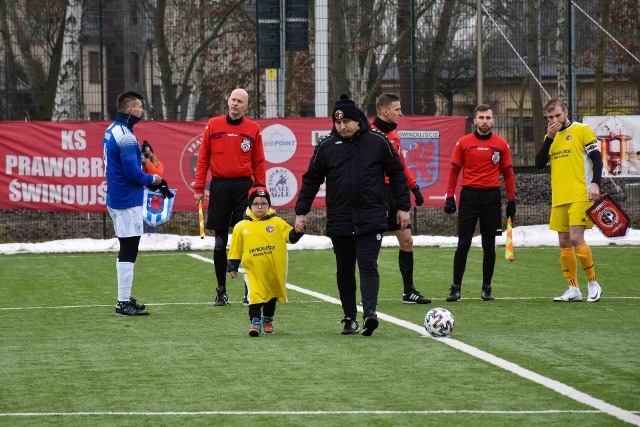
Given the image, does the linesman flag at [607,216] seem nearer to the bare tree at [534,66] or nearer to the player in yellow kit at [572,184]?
the player in yellow kit at [572,184]

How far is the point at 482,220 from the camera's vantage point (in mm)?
12500

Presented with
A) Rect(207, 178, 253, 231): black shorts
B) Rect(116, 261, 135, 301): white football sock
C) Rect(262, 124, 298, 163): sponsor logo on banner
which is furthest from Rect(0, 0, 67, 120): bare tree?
Rect(116, 261, 135, 301): white football sock

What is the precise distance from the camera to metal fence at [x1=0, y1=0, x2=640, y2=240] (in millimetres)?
22516

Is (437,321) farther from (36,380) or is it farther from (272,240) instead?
(36,380)

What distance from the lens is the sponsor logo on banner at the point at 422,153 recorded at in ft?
67.5

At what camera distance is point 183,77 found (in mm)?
27844

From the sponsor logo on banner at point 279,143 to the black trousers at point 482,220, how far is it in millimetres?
8282

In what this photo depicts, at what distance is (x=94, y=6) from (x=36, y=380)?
17534 millimetres

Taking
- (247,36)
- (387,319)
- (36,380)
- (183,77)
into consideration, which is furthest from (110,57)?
(36,380)

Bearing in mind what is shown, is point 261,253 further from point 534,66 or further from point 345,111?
point 534,66

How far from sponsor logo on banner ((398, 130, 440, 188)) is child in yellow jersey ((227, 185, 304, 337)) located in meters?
11.0

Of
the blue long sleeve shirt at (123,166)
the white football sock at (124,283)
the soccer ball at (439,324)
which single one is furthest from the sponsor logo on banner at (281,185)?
the soccer ball at (439,324)

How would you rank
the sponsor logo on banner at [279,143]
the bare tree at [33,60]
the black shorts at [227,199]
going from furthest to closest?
1. the bare tree at [33,60]
2. the sponsor logo on banner at [279,143]
3. the black shorts at [227,199]

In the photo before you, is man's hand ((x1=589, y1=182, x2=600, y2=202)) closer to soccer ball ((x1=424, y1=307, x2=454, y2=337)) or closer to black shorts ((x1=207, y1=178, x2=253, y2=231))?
soccer ball ((x1=424, y1=307, x2=454, y2=337))
